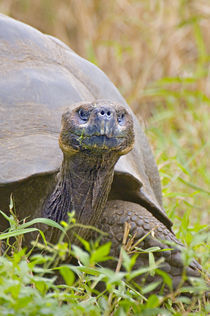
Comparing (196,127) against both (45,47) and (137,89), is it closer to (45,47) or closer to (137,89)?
(137,89)

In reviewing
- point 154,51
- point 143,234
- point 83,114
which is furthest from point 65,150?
point 154,51

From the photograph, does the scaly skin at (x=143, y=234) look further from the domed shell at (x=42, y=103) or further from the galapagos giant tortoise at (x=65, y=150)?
the domed shell at (x=42, y=103)

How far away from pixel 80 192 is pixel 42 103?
501 millimetres

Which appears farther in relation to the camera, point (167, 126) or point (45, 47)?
point (167, 126)

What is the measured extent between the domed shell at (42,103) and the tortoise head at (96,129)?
0.23 meters

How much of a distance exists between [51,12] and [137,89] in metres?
1.94

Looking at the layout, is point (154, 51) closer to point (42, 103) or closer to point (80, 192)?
point (42, 103)

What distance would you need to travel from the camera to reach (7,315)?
1948 millimetres

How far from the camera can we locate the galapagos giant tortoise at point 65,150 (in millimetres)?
2857

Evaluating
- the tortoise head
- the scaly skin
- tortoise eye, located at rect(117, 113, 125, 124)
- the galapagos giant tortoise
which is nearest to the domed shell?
the galapagos giant tortoise

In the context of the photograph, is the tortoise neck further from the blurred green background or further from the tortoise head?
the blurred green background

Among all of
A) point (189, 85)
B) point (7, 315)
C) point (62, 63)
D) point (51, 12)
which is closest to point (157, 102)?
point (189, 85)

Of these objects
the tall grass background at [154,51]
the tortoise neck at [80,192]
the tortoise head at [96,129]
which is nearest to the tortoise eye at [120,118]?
the tortoise head at [96,129]

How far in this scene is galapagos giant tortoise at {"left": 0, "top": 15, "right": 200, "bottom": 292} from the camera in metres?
2.86
